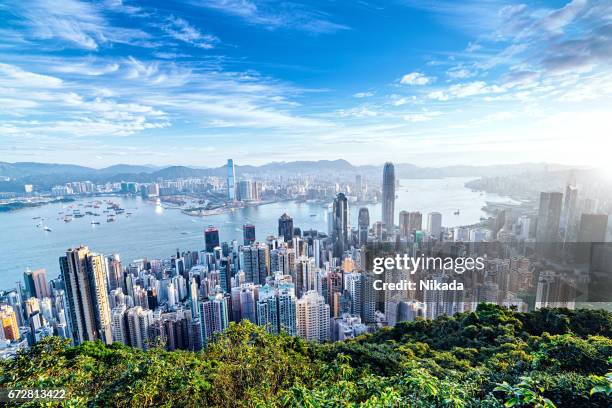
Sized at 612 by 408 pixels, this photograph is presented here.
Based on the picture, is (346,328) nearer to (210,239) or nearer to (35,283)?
(210,239)

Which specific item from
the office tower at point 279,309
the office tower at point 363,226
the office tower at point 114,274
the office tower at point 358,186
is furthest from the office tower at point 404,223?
the office tower at point 114,274

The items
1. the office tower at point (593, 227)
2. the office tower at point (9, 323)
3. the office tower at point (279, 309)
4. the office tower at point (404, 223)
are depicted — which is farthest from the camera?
the office tower at point (404, 223)

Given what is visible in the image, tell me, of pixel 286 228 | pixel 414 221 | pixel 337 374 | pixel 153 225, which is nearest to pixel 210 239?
pixel 286 228

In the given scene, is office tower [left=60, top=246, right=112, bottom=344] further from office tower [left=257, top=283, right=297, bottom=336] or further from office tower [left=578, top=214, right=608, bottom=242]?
office tower [left=578, top=214, right=608, bottom=242]

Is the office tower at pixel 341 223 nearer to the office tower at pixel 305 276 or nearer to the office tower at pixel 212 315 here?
the office tower at pixel 305 276

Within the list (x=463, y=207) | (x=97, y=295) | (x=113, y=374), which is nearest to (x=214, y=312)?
(x=97, y=295)

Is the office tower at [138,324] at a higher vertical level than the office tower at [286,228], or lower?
lower

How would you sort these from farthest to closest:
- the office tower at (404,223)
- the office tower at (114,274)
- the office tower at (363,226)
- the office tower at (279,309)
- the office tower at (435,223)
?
the office tower at (363,226) → the office tower at (404,223) → the office tower at (435,223) → the office tower at (114,274) → the office tower at (279,309)

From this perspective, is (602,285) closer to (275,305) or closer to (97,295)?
(275,305)
